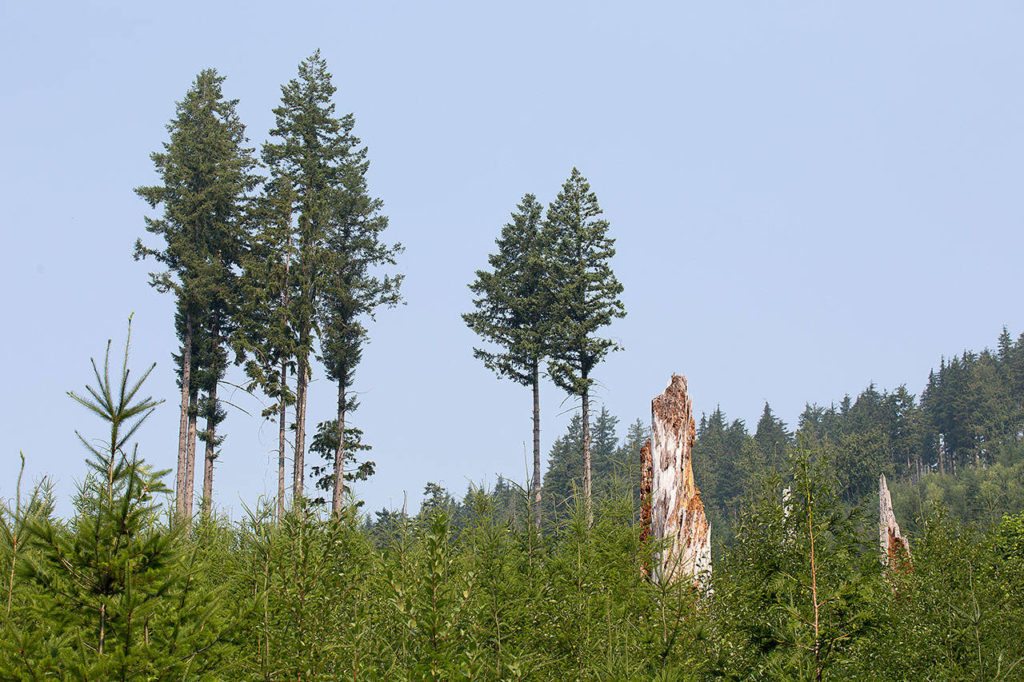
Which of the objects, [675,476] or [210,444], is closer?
[675,476]

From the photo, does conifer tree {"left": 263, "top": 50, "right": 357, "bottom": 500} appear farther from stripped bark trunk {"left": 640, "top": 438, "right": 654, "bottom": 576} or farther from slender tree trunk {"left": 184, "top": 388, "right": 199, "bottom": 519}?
stripped bark trunk {"left": 640, "top": 438, "right": 654, "bottom": 576}

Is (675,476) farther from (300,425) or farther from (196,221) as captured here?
(196,221)

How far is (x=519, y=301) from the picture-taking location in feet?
132

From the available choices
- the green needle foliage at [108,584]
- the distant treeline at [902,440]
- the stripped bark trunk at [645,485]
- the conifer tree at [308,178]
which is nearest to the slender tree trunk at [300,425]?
the conifer tree at [308,178]

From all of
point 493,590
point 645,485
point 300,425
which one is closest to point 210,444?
point 300,425

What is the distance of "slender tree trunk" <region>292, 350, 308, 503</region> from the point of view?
34.1 meters

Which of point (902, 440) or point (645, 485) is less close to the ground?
point (902, 440)

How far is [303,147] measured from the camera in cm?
3856

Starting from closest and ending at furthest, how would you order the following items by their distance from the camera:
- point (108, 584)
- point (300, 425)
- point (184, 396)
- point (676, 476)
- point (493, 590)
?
point (108, 584), point (493, 590), point (676, 476), point (300, 425), point (184, 396)

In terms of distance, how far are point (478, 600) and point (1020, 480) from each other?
8446cm

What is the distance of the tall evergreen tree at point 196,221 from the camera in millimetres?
36625

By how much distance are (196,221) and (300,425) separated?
1043 cm

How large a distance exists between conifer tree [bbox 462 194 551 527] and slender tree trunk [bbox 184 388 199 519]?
12.0 metres

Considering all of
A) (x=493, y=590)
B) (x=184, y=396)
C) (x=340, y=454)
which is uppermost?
(x=184, y=396)
